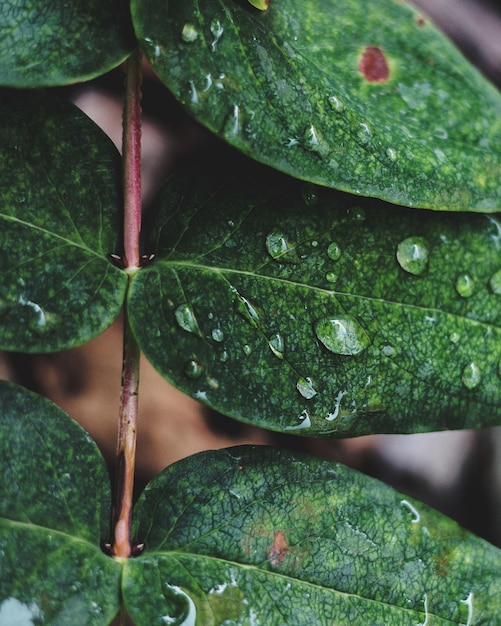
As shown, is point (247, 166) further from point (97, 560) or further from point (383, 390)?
point (97, 560)

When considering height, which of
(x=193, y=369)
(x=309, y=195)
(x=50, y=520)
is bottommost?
(x=50, y=520)

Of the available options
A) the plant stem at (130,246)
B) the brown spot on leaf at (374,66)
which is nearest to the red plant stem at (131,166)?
the plant stem at (130,246)

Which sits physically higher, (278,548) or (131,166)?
(131,166)

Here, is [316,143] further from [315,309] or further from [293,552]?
[293,552]

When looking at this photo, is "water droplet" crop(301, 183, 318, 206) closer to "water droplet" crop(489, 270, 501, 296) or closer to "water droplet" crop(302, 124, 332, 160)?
"water droplet" crop(302, 124, 332, 160)

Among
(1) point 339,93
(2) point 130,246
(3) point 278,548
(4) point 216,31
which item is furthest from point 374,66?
(3) point 278,548

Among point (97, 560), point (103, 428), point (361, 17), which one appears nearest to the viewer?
point (97, 560)

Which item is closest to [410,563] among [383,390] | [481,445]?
[383,390]
